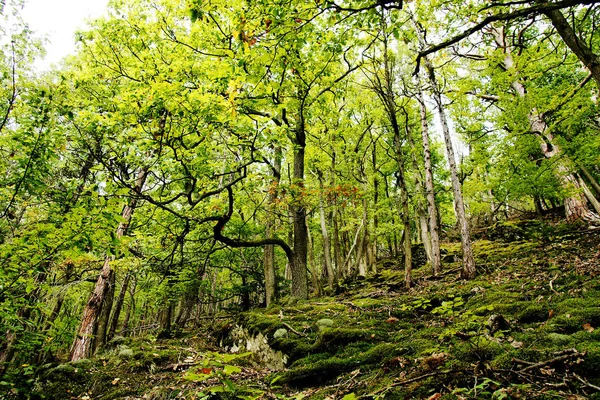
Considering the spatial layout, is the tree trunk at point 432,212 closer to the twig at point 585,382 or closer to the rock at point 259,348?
the rock at point 259,348

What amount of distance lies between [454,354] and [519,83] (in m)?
12.7

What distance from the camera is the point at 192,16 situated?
10.0 ft

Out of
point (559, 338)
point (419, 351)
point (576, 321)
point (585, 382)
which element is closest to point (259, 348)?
point (419, 351)

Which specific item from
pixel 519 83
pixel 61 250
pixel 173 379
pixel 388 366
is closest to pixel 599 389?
pixel 388 366

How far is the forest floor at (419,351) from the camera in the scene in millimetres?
2246

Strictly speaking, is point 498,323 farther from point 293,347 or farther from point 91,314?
point 91,314

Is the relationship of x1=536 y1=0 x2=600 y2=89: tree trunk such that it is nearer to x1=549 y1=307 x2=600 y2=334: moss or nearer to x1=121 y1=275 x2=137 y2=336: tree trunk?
x1=549 y1=307 x2=600 y2=334: moss

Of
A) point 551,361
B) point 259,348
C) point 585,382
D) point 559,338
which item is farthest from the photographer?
point 259,348

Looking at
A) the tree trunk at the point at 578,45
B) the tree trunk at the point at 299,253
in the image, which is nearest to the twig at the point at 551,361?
the tree trunk at the point at 578,45

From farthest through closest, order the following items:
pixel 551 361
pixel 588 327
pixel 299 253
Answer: pixel 299 253
pixel 588 327
pixel 551 361

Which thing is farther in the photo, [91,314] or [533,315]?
[91,314]

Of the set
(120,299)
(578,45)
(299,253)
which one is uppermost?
(578,45)

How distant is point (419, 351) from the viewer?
3453 mm

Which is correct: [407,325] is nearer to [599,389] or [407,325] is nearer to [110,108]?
[599,389]
